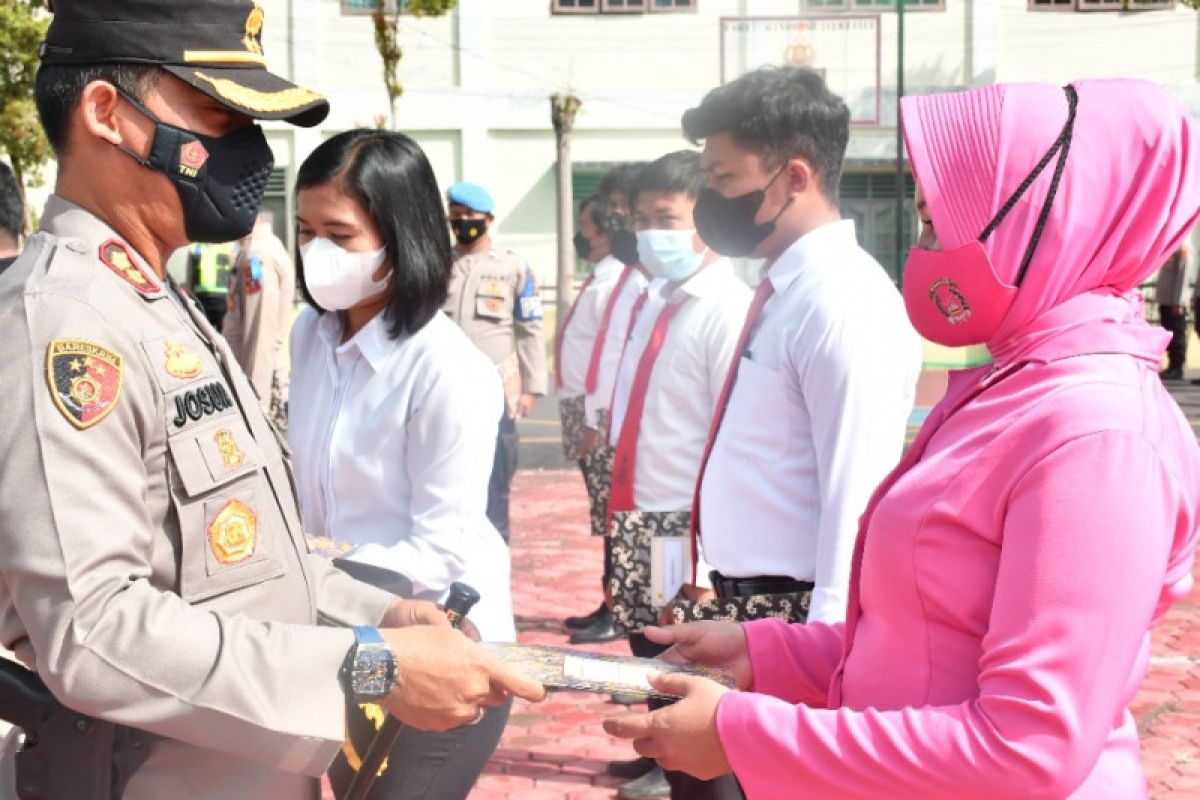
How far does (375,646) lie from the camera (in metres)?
2.29

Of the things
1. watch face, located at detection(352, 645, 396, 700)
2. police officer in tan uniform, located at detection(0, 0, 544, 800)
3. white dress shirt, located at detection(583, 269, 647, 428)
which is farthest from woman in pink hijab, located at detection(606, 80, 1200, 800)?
white dress shirt, located at detection(583, 269, 647, 428)

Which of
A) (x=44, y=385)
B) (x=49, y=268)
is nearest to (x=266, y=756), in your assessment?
(x=44, y=385)

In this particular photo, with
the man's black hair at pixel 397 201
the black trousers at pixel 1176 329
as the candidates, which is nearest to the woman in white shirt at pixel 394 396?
the man's black hair at pixel 397 201

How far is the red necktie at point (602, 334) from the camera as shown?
7.82 metres

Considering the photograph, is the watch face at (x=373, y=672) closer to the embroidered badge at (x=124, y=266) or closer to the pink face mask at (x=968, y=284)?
the embroidered badge at (x=124, y=266)

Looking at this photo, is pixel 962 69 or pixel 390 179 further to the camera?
pixel 962 69

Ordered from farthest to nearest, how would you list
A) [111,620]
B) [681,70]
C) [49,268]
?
1. [681,70]
2. [49,268]
3. [111,620]

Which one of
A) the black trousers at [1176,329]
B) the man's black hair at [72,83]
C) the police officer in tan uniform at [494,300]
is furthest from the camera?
the black trousers at [1176,329]

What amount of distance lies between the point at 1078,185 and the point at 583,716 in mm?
4387

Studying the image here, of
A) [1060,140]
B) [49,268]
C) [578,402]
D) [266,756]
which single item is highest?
[1060,140]

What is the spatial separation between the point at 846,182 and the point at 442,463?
2657 centimetres

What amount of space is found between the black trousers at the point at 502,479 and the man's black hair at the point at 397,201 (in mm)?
3682

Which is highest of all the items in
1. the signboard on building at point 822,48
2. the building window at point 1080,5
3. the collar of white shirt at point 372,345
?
the building window at point 1080,5

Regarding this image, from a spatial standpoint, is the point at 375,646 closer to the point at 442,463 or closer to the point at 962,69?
the point at 442,463
